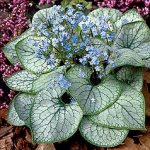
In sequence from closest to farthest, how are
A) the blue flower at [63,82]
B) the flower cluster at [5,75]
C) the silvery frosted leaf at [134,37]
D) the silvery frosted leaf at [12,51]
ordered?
the blue flower at [63,82] < the silvery frosted leaf at [134,37] < the silvery frosted leaf at [12,51] < the flower cluster at [5,75]

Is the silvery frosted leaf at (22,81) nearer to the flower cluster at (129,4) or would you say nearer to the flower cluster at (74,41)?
the flower cluster at (74,41)

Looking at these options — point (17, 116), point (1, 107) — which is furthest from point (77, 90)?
point (1, 107)

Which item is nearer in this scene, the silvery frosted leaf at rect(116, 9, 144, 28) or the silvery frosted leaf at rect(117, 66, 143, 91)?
the silvery frosted leaf at rect(117, 66, 143, 91)

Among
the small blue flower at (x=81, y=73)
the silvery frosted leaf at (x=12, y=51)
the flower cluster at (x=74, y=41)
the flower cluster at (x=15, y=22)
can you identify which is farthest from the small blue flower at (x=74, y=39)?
the flower cluster at (x=15, y=22)

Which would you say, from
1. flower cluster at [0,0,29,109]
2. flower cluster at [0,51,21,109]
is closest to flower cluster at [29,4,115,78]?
flower cluster at [0,51,21,109]

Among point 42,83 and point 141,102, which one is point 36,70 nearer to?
point 42,83

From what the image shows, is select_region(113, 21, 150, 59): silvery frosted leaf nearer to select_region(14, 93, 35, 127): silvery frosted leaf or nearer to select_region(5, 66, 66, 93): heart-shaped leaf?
select_region(5, 66, 66, 93): heart-shaped leaf
